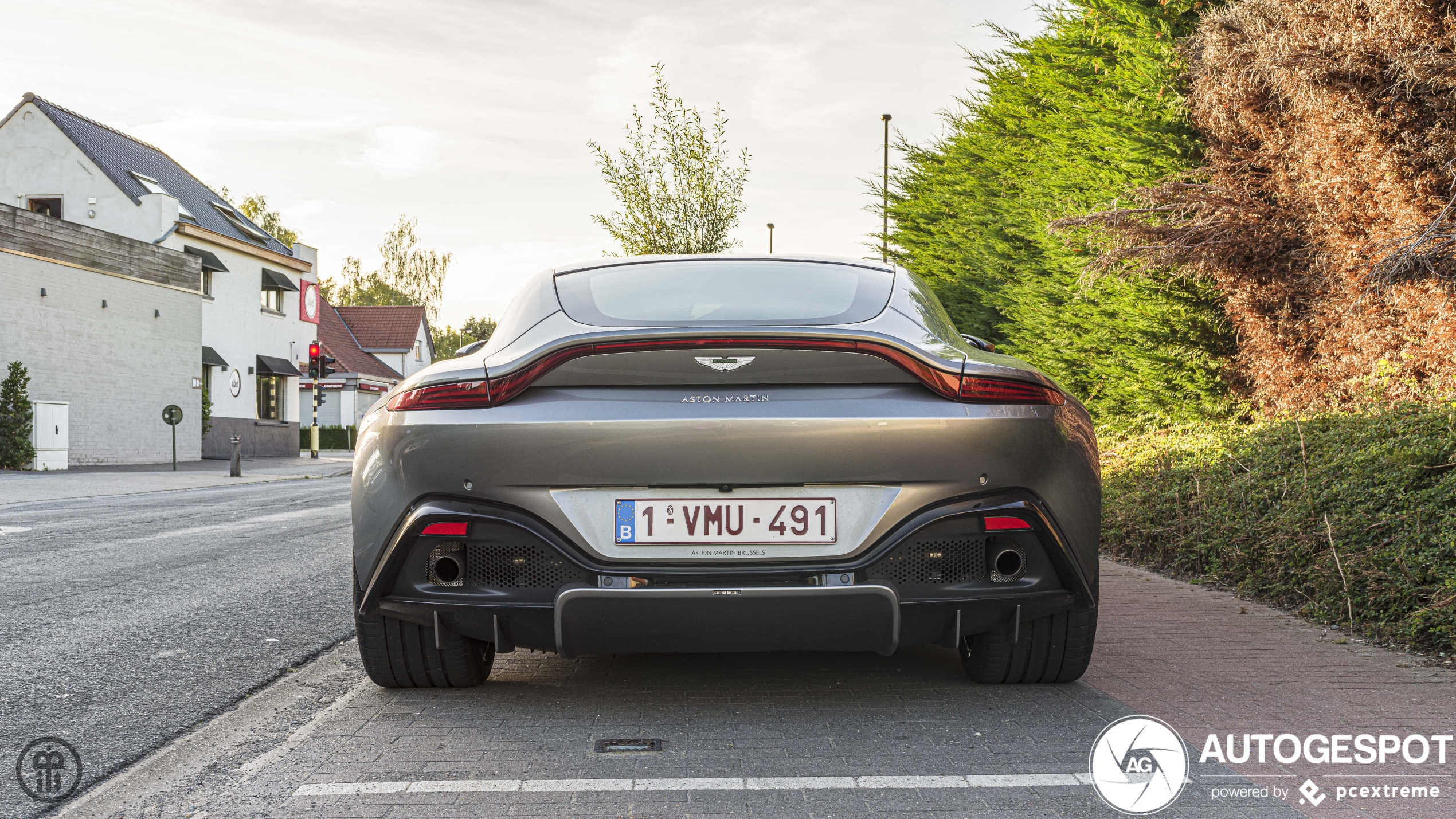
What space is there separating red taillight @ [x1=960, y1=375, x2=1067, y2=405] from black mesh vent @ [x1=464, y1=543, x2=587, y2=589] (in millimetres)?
1265

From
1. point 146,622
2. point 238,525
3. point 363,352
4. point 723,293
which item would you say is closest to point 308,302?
point 363,352

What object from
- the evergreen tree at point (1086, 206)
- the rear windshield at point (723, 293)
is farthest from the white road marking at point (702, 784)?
the evergreen tree at point (1086, 206)

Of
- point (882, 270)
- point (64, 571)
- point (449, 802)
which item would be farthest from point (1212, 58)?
point (64, 571)

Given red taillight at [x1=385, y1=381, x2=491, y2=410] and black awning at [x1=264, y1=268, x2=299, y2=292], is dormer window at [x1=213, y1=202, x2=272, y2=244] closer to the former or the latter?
black awning at [x1=264, y1=268, x2=299, y2=292]

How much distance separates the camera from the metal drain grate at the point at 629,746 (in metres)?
3.22

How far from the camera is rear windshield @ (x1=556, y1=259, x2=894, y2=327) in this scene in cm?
354

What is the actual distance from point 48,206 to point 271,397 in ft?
29.4

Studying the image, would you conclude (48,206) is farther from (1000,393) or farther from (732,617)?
(1000,393)

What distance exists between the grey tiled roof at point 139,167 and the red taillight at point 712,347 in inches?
1362

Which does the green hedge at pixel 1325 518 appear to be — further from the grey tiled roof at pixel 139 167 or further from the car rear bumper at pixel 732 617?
the grey tiled roof at pixel 139 167

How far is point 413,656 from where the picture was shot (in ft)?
12.4

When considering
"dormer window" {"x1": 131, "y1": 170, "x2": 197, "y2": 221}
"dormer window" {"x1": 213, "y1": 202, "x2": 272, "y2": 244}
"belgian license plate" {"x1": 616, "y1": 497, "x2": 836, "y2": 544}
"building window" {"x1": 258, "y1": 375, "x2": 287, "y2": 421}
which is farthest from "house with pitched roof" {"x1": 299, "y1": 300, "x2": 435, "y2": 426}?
"belgian license plate" {"x1": 616, "y1": 497, "x2": 836, "y2": 544}

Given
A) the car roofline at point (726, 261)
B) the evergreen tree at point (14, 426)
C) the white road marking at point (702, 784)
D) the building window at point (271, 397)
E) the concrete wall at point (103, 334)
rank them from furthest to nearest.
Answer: the building window at point (271, 397) < the concrete wall at point (103, 334) < the evergreen tree at point (14, 426) < the car roofline at point (726, 261) < the white road marking at point (702, 784)

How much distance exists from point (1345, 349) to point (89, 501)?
1534 centimetres
